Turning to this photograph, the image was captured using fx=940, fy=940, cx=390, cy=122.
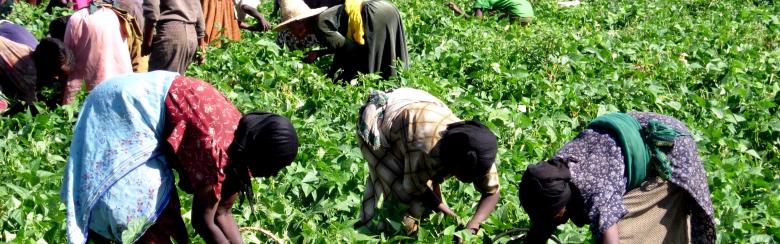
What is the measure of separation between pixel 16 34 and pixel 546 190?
3884 mm

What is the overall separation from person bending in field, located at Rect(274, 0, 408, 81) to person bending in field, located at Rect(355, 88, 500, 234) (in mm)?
2348

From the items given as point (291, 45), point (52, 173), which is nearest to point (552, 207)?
point (52, 173)

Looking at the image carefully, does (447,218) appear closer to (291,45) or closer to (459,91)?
(459,91)

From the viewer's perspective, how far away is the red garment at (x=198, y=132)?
8.79 feet

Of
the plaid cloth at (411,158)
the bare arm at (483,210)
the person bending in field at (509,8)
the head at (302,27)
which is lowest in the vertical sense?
the person bending in field at (509,8)

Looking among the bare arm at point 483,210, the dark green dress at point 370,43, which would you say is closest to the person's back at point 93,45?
the dark green dress at point 370,43

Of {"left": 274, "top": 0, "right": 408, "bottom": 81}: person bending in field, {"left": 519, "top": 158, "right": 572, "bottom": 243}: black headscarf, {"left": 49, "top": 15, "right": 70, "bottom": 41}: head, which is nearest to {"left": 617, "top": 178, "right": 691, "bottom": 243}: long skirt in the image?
{"left": 519, "top": 158, "right": 572, "bottom": 243}: black headscarf

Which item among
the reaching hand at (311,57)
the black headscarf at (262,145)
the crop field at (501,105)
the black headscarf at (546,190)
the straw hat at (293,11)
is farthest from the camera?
the reaching hand at (311,57)

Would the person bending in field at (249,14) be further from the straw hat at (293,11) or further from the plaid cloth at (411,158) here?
the plaid cloth at (411,158)

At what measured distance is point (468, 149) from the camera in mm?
3062

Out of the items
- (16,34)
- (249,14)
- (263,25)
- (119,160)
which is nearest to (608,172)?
(119,160)

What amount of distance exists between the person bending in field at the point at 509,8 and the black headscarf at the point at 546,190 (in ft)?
21.5

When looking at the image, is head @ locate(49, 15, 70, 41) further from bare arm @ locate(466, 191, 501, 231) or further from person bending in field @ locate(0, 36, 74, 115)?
bare arm @ locate(466, 191, 501, 231)

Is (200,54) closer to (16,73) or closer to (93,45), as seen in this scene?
(93,45)
